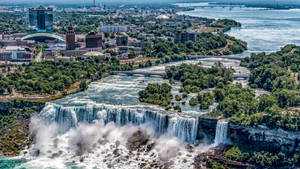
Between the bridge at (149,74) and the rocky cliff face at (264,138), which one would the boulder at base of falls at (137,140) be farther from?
the bridge at (149,74)

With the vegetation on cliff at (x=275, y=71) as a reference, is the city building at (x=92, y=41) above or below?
above

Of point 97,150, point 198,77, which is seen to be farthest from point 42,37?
point 97,150

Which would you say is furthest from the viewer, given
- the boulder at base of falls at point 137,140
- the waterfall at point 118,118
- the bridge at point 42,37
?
the bridge at point 42,37

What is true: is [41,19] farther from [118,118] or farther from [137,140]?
[137,140]

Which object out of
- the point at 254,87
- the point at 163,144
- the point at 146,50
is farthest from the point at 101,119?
the point at 146,50

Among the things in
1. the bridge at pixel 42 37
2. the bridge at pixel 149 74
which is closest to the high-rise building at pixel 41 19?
the bridge at pixel 42 37

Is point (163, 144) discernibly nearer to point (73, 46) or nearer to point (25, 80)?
point (25, 80)
